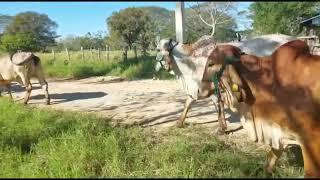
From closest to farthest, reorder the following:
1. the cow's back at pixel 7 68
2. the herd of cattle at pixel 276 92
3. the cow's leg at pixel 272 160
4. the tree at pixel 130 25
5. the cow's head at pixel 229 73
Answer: the herd of cattle at pixel 276 92, the cow's head at pixel 229 73, the cow's leg at pixel 272 160, the cow's back at pixel 7 68, the tree at pixel 130 25

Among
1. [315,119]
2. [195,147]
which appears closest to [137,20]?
[195,147]

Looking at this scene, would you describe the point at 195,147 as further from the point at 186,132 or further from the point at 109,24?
the point at 109,24

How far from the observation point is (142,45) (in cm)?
2350

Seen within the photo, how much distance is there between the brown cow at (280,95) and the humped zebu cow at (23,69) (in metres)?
6.79

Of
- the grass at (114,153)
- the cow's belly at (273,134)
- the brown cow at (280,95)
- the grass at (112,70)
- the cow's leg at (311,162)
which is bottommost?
the grass at (112,70)

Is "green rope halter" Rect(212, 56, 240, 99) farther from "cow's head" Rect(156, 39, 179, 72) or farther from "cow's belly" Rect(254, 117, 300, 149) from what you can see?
"cow's head" Rect(156, 39, 179, 72)

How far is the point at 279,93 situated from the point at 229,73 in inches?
17.0

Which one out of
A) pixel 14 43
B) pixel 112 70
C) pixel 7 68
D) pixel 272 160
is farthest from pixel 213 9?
pixel 14 43

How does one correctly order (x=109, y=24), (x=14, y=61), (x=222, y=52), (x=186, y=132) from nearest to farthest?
(x=222, y=52) < (x=186, y=132) < (x=14, y=61) < (x=109, y=24)

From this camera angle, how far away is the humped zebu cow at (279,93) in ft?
12.3

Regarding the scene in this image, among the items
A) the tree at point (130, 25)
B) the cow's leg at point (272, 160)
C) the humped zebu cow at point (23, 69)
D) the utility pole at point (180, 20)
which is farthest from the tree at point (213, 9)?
the tree at point (130, 25)

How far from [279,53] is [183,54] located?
351cm

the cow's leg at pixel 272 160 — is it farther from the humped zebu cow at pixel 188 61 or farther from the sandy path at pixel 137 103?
the sandy path at pixel 137 103

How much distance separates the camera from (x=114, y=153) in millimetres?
5359
